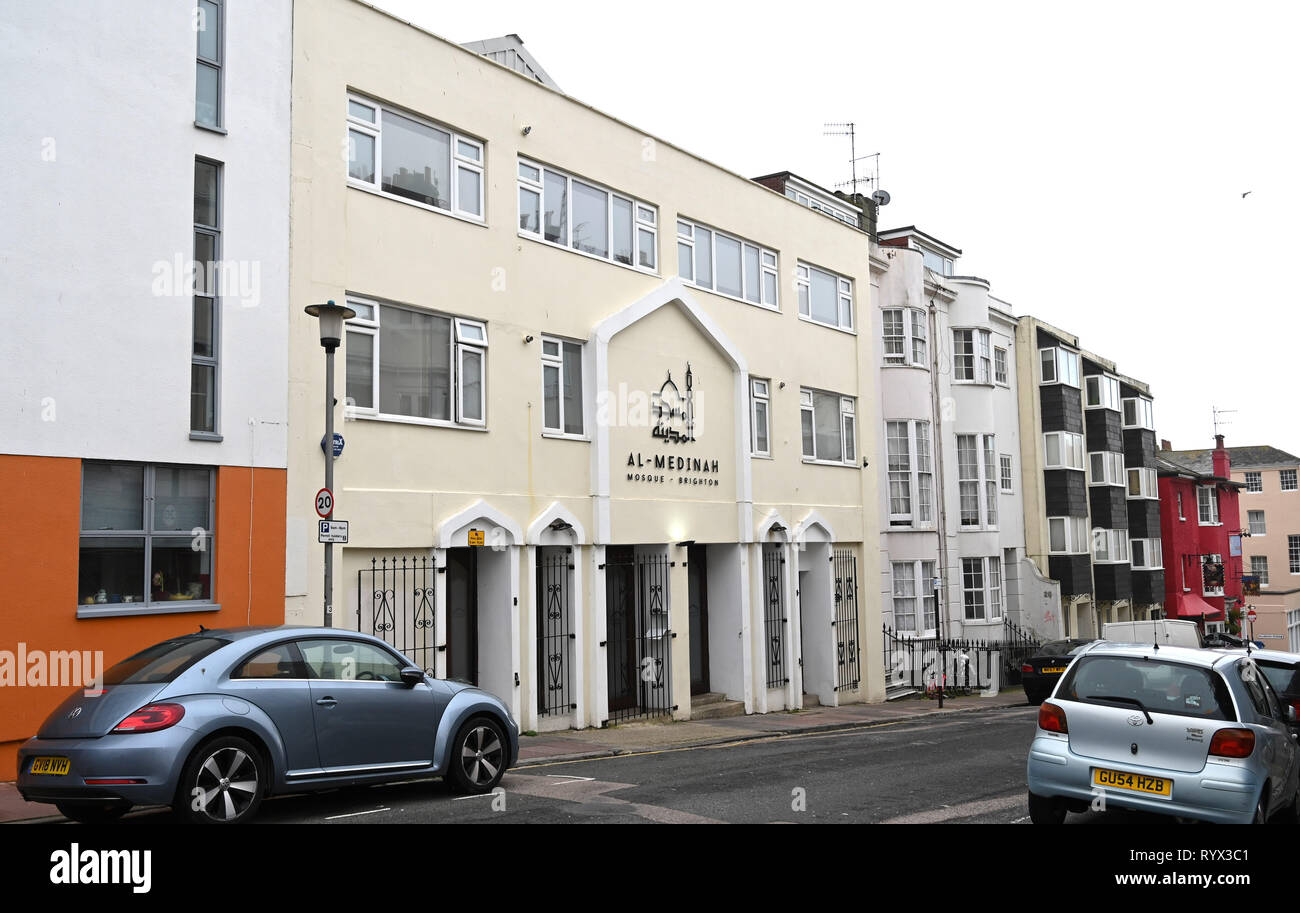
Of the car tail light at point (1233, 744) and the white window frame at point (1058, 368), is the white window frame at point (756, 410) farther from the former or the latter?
the white window frame at point (1058, 368)

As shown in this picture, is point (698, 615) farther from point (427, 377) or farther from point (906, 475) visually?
point (906, 475)

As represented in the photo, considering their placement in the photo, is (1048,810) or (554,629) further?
(554,629)

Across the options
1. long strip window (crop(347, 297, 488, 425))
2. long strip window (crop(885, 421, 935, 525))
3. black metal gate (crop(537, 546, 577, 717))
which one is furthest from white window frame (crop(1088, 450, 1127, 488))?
long strip window (crop(347, 297, 488, 425))

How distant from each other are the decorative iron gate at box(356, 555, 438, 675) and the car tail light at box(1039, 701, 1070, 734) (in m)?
8.64

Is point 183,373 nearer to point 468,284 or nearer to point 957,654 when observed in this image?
point 468,284

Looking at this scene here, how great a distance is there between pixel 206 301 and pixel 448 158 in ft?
15.4

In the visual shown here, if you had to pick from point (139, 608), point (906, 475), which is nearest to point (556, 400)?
point (139, 608)

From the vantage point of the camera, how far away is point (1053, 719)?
9.07m

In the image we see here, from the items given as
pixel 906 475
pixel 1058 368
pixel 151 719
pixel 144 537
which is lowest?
pixel 151 719

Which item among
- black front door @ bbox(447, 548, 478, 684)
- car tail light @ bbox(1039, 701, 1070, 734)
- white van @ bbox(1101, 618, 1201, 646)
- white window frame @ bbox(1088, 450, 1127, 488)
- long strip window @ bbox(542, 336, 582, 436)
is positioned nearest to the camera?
car tail light @ bbox(1039, 701, 1070, 734)

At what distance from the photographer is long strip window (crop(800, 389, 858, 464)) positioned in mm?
25000

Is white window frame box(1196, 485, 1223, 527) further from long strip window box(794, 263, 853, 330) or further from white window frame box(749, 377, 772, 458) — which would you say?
white window frame box(749, 377, 772, 458)

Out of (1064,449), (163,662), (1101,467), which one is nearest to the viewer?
(163,662)

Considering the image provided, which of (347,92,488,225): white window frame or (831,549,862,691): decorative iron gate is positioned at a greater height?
(347,92,488,225): white window frame
